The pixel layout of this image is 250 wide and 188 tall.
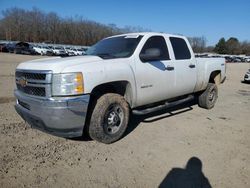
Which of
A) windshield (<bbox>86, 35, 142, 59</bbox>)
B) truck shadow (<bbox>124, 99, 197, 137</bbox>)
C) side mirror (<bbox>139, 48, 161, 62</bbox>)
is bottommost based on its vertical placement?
truck shadow (<bbox>124, 99, 197, 137</bbox>)

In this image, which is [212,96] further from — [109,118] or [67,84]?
[67,84]

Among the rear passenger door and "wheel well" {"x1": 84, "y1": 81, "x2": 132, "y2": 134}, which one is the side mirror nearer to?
"wheel well" {"x1": 84, "y1": 81, "x2": 132, "y2": 134}

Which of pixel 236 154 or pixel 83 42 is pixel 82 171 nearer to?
pixel 236 154

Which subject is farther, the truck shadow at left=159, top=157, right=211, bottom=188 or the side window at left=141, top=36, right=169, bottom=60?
the side window at left=141, top=36, right=169, bottom=60

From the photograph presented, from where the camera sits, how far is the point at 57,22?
105062mm

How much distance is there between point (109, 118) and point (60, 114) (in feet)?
3.29

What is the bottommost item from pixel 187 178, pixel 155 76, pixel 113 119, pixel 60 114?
pixel 187 178

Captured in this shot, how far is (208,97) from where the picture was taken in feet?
23.7

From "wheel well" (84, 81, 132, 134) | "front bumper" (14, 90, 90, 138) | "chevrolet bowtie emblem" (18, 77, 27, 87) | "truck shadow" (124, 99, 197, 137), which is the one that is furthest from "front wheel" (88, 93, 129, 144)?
"chevrolet bowtie emblem" (18, 77, 27, 87)

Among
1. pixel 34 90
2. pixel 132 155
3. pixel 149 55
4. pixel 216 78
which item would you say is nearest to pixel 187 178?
pixel 132 155

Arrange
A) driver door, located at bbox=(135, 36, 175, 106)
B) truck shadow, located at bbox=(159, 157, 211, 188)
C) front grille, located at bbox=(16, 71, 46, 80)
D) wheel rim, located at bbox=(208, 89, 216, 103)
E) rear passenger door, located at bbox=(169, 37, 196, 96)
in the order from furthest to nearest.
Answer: wheel rim, located at bbox=(208, 89, 216, 103), rear passenger door, located at bbox=(169, 37, 196, 96), driver door, located at bbox=(135, 36, 175, 106), front grille, located at bbox=(16, 71, 46, 80), truck shadow, located at bbox=(159, 157, 211, 188)

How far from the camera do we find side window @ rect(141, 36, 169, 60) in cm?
524

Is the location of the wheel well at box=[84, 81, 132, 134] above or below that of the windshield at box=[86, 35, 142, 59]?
below

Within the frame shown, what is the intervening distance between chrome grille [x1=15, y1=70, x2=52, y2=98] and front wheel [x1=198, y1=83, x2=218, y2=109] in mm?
4862
